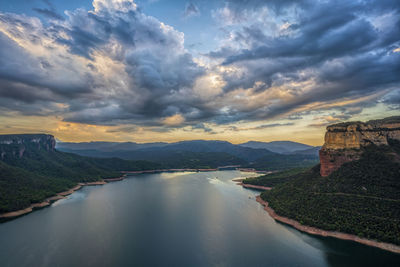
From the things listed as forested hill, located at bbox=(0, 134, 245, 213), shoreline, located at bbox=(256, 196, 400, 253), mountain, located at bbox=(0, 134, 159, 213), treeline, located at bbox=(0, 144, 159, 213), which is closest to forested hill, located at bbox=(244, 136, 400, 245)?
shoreline, located at bbox=(256, 196, 400, 253)

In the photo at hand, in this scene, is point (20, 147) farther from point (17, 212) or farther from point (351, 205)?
point (351, 205)

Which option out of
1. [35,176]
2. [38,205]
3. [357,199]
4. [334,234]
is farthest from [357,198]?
[35,176]

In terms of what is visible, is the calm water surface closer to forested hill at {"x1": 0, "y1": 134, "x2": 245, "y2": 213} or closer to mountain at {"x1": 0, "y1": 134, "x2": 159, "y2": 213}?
forested hill at {"x1": 0, "y1": 134, "x2": 245, "y2": 213}

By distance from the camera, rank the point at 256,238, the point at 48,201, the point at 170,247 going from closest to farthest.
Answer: the point at 170,247, the point at 256,238, the point at 48,201

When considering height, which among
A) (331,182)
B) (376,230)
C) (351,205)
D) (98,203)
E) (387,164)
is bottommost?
(98,203)

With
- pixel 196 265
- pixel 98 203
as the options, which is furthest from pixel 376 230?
pixel 98 203

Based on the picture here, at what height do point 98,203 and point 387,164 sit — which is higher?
point 387,164
